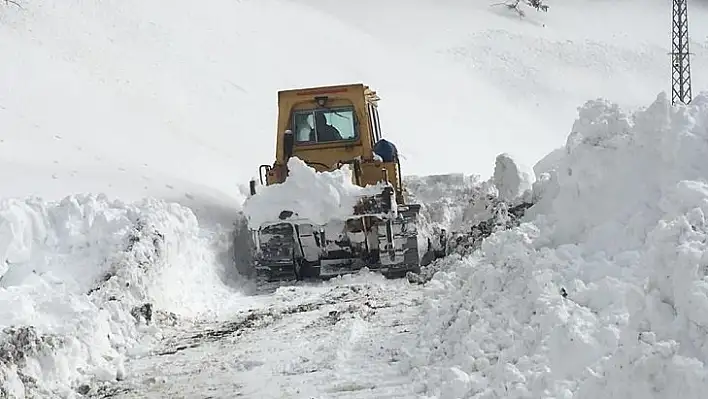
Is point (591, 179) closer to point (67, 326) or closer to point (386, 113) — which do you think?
point (67, 326)

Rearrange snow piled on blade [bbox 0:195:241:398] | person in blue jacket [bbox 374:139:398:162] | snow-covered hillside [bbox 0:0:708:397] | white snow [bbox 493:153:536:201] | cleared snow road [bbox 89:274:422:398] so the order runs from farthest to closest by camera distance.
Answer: white snow [bbox 493:153:536:201] < person in blue jacket [bbox 374:139:398:162] < snow piled on blade [bbox 0:195:241:398] < cleared snow road [bbox 89:274:422:398] < snow-covered hillside [bbox 0:0:708:397]

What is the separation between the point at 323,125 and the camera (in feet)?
38.0

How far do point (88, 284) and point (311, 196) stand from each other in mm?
3187

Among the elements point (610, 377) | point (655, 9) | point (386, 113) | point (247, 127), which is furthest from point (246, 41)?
point (655, 9)

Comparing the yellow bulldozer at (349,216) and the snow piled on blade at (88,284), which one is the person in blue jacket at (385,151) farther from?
the snow piled on blade at (88,284)

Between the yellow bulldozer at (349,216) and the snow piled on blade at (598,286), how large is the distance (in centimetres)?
242

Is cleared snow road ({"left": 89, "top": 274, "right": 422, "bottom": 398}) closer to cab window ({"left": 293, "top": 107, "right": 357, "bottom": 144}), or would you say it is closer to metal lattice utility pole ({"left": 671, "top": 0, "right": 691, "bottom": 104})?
cab window ({"left": 293, "top": 107, "right": 357, "bottom": 144})

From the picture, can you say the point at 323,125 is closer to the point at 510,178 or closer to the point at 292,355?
the point at 510,178

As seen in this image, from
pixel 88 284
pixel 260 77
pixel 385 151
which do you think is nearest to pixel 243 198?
pixel 385 151

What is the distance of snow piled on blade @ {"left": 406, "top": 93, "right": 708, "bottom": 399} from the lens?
152 inches

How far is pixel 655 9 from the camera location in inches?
1848

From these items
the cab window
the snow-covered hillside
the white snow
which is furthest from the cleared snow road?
the white snow

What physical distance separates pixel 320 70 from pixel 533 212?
2128 centimetres

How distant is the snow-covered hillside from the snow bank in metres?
1.04
